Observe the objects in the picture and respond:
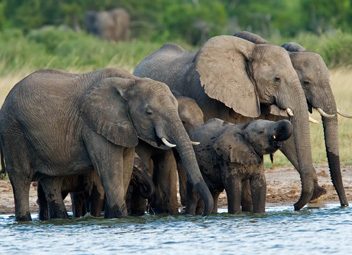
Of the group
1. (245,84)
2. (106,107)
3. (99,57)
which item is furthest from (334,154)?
(99,57)

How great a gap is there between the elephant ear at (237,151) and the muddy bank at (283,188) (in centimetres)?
204

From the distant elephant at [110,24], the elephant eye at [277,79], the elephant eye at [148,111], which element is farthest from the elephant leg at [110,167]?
the distant elephant at [110,24]

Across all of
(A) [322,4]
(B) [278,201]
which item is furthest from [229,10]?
(B) [278,201]

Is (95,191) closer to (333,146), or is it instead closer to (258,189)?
(258,189)

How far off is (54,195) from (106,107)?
1001mm

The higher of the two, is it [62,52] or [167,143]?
[62,52]

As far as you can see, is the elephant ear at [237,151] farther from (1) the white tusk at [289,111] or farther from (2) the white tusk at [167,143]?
(1) the white tusk at [289,111]

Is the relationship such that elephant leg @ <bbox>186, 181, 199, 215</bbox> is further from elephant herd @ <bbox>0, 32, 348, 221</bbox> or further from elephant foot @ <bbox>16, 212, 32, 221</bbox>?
elephant foot @ <bbox>16, 212, 32, 221</bbox>

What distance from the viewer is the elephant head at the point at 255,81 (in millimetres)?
14211

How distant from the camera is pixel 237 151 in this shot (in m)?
13.3

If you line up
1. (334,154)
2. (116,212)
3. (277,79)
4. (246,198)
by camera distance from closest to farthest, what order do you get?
(116,212) → (246,198) → (277,79) → (334,154)

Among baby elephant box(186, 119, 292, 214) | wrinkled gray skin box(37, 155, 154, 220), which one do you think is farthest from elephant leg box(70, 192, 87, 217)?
baby elephant box(186, 119, 292, 214)

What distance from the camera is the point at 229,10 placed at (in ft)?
216

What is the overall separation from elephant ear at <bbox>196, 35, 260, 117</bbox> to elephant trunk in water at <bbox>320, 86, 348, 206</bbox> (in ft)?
2.89
